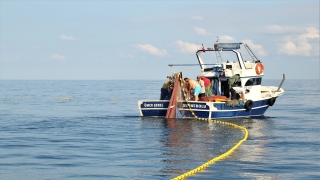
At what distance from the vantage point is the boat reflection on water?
17562 mm

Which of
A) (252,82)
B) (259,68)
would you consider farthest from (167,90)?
(259,68)

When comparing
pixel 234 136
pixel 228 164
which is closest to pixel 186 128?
pixel 234 136

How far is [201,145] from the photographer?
2281cm

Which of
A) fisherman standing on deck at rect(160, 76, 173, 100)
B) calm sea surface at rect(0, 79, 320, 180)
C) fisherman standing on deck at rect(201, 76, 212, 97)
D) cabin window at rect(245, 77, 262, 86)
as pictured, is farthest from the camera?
cabin window at rect(245, 77, 262, 86)

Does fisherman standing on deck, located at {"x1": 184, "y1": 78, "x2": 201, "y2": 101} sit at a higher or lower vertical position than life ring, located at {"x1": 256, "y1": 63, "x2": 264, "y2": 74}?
A: lower

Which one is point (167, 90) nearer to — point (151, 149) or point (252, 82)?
point (252, 82)

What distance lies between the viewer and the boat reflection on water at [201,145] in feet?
57.6

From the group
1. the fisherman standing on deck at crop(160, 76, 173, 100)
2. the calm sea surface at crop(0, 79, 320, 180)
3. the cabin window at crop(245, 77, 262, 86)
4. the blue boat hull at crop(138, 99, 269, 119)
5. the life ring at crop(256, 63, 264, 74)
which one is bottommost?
the calm sea surface at crop(0, 79, 320, 180)

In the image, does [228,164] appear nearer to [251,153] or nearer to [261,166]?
[261,166]

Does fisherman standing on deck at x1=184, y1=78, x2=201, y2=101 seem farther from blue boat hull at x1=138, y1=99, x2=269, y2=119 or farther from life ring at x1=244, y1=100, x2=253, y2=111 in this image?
life ring at x1=244, y1=100, x2=253, y2=111

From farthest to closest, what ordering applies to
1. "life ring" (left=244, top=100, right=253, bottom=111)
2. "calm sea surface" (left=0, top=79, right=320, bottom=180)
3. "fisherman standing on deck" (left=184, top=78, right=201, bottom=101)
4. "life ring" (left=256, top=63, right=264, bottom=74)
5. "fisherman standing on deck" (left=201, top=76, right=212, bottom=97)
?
"life ring" (left=256, top=63, right=264, bottom=74)
"life ring" (left=244, top=100, right=253, bottom=111)
"fisherman standing on deck" (left=201, top=76, right=212, bottom=97)
"fisherman standing on deck" (left=184, top=78, right=201, bottom=101)
"calm sea surface" (left=0, top=79, right=320, bottom=180)

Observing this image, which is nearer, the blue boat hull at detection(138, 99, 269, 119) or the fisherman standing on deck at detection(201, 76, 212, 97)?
the blue boat hull at detection(138, 99, 269, 119)

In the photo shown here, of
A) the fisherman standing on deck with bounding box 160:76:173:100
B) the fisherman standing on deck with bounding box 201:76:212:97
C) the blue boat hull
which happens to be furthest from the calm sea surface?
the fisherman standing on deck with bounding box 201:76:212:97

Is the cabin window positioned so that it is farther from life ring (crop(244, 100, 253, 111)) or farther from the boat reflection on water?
→ the boat reflection on water
